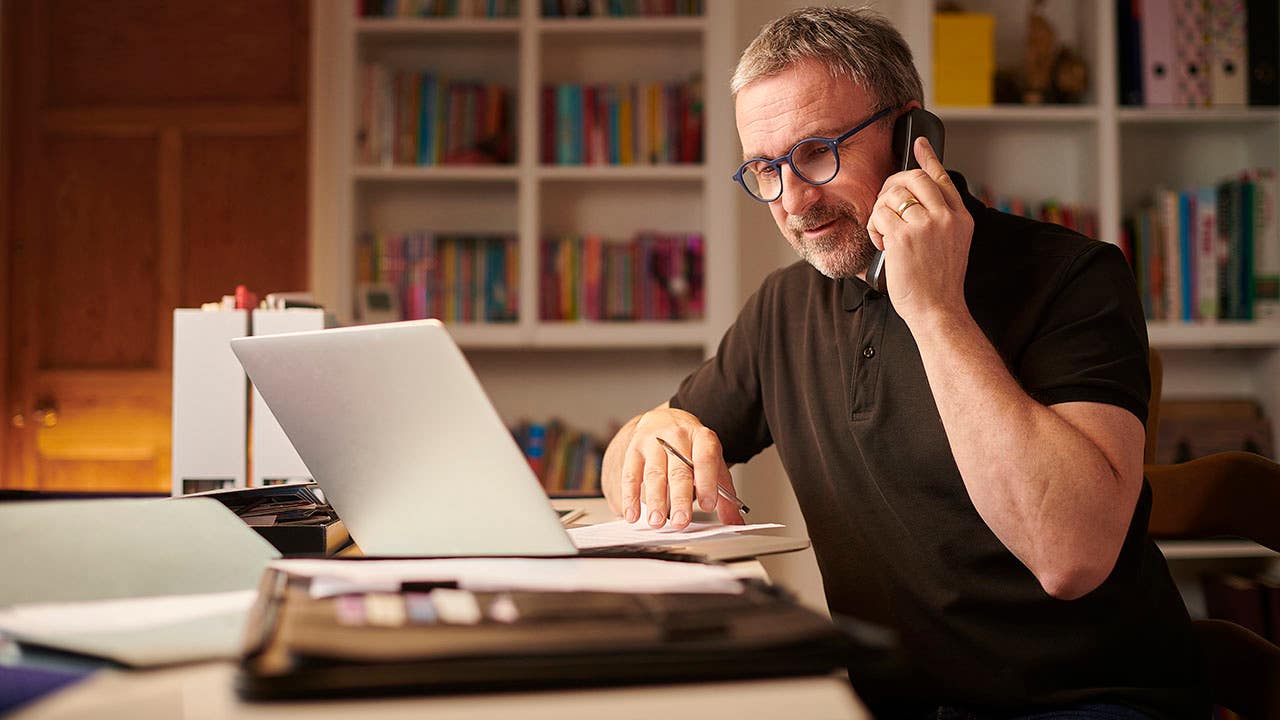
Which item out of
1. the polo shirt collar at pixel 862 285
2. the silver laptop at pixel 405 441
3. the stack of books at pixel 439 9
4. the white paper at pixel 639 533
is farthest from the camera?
the stack of books at pixel 439 9

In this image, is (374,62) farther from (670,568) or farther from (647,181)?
(670,568)

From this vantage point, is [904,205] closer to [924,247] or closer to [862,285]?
[924,247]

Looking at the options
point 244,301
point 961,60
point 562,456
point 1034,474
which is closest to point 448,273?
point 562,456

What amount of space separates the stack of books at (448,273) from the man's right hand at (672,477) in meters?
1.85

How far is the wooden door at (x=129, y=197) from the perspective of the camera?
10.3 ft

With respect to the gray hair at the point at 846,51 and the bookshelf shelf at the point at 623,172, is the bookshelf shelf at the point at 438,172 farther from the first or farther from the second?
the gray hair at the point at 846,51

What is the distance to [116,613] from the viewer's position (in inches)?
22.7

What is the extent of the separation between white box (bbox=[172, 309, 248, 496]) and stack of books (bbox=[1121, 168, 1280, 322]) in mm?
2433

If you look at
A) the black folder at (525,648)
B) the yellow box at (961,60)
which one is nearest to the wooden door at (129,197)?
the yellow box at (961,60)

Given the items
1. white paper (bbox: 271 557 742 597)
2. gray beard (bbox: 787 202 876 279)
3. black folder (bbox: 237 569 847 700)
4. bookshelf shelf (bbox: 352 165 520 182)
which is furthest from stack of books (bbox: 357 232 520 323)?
→ black folder (bbox: 237 569 847 700)

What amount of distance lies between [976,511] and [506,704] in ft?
2.66

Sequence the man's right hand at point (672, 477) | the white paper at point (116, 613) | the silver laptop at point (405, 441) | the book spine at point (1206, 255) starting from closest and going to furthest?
the white paper at point (116, 613)
the silver laptop at point (405, 441)
the man's right hand at point (672, 477)
the book spine at point (1206, 255)

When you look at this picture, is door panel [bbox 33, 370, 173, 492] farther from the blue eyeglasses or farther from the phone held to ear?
the phone held to ear

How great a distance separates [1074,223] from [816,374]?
6.10 ft
